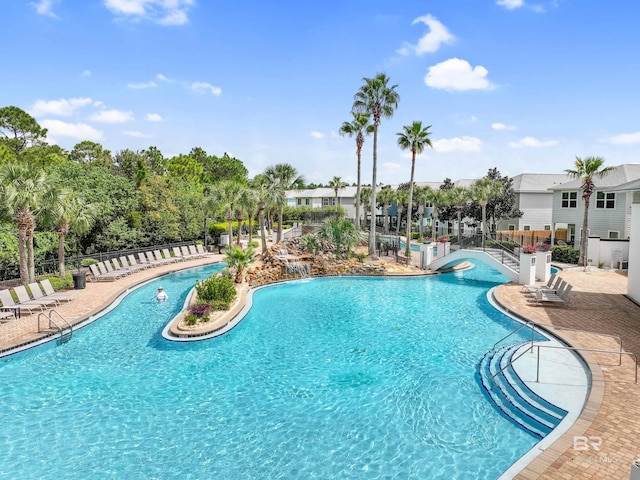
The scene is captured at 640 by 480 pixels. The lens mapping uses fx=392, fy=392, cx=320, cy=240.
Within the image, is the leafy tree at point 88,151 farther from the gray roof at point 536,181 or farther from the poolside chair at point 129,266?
the gray roof at point 536,181

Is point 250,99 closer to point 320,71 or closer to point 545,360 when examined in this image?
point 320,71

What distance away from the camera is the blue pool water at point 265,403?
7.80m

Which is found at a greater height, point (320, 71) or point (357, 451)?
point (320, 71)

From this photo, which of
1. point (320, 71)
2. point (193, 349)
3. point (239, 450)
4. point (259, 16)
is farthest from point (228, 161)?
point (239, 450)

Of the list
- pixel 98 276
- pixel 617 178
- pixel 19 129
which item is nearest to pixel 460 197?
pixel 617 178

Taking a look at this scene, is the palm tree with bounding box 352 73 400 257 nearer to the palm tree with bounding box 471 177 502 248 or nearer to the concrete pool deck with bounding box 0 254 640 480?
the palm tree with bounding box 471 177 502 248

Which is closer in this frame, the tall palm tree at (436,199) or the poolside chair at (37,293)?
the poolside chair at (37,293)

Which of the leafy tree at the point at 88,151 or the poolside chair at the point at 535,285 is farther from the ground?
the leafy tree at the point at 88,151

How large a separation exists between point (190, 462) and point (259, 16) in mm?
21420

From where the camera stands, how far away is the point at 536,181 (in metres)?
45.6

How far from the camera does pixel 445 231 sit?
177 feet

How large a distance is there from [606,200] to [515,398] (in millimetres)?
30502

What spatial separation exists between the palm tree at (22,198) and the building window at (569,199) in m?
39.5

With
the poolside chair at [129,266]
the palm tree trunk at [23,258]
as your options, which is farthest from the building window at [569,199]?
Result: the palm tree trunk at [23,258]
